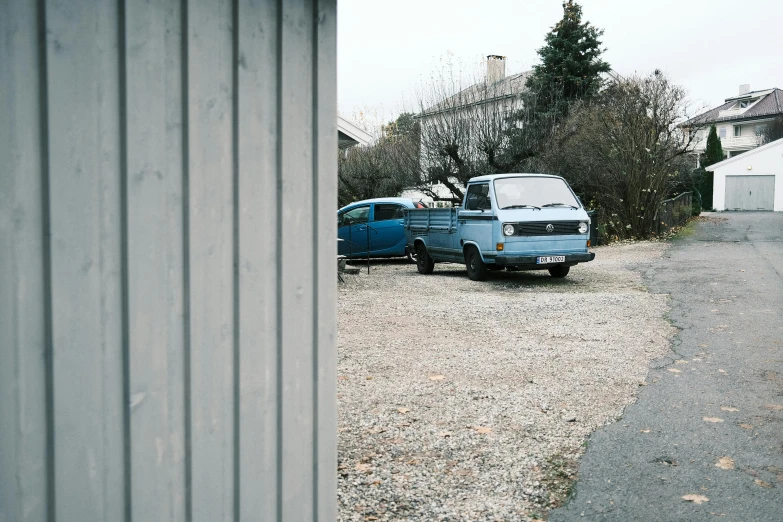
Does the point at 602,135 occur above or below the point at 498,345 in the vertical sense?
above

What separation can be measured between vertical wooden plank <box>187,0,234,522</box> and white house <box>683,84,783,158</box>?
71.6 meters

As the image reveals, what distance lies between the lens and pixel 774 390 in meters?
5.91

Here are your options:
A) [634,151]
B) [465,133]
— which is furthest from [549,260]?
[465,133]

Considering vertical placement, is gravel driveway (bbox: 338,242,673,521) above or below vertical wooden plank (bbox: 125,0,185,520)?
below

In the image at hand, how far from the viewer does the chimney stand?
31359mm

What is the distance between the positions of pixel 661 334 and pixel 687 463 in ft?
13.9

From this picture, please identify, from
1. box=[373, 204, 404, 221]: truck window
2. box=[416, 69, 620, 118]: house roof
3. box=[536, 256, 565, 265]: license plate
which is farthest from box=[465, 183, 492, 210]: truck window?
box=[416, 69, 620, 118]: house roof

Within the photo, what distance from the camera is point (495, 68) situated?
33.5 metres

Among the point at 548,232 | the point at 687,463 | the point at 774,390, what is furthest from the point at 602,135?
the point at 687,463

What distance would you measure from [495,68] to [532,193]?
21094 mm

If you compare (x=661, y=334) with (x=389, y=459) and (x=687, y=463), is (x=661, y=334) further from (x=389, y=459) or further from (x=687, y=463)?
(x=389, y=459)

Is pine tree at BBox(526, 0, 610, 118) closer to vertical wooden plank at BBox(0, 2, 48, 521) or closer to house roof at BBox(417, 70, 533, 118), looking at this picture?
house roof at BBox(417, 70, 533, 118)

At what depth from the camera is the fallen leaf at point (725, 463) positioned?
425 cm

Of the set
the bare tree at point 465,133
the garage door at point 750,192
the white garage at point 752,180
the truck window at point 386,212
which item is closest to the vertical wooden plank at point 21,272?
the truck window at point 386,212
